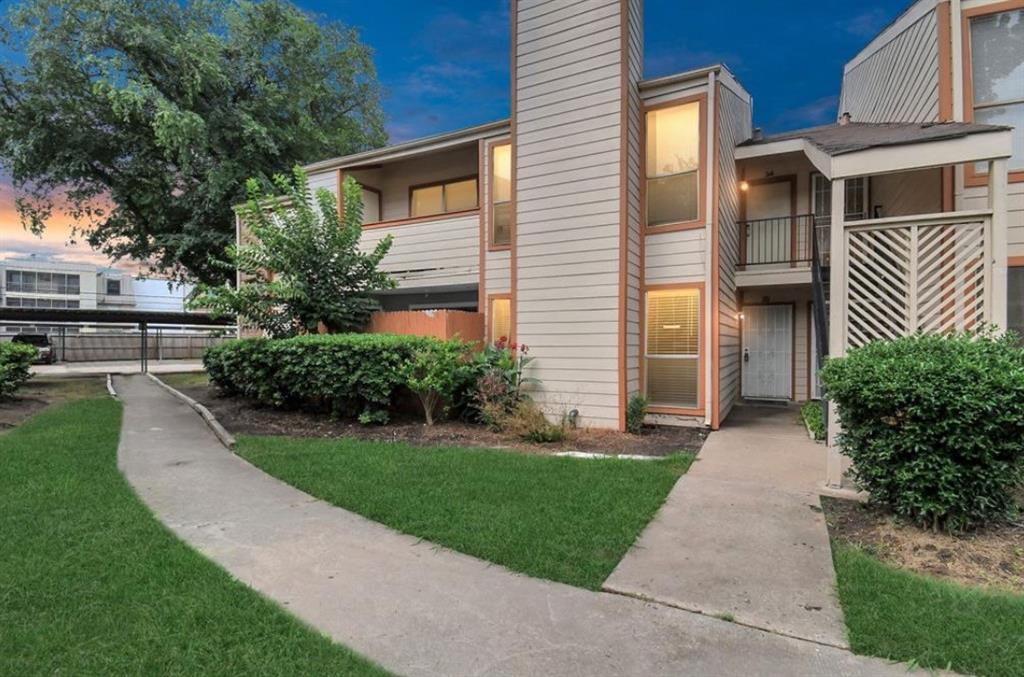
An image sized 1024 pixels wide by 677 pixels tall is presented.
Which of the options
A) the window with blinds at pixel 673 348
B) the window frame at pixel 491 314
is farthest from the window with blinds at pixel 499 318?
the window with blinds at pixel 673 348

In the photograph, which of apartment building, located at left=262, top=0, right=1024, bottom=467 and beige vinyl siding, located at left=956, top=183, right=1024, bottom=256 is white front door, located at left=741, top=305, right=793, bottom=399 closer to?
apartment building, located at left=262, top=0, right=1024, bottom=467

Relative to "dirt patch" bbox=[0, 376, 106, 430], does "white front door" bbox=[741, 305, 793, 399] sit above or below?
above

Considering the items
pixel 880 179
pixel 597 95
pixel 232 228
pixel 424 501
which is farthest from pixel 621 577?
pixel 232 228

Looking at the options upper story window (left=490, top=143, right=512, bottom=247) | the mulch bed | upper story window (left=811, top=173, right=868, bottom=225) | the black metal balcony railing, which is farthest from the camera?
the black metal balcony railing

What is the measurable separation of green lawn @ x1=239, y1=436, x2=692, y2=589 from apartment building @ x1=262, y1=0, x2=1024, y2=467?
2520 mm

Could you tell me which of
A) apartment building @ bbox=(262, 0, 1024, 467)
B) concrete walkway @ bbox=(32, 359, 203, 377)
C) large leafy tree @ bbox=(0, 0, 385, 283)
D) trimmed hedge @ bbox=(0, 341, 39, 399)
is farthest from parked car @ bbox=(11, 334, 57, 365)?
apartment building @ bbox=(262, 0, 1024, 467)

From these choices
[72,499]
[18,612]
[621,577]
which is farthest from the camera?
[72,499]

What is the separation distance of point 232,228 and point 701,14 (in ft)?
59.7

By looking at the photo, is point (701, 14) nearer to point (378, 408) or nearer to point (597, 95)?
point (597, 95)

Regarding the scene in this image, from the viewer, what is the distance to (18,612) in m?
2.80

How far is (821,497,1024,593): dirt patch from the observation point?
3.42 m

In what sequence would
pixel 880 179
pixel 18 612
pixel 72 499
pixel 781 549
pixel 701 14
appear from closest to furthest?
pixel 18 612, pixel 781 549, pixel 72 499, pixel 880 179, pixel 701 14

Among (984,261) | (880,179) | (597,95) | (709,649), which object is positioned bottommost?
(709,649)

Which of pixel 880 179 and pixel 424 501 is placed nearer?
pixel 424 501
